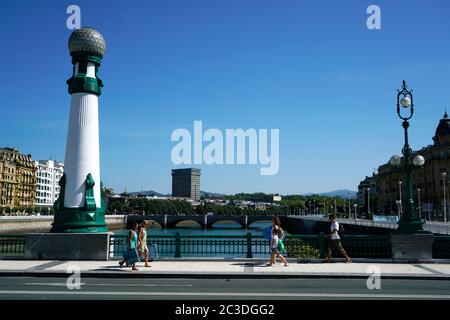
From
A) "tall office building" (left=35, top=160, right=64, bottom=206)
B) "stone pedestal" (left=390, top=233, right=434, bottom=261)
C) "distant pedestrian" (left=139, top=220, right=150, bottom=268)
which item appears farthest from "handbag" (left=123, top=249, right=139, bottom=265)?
"tall office building" (left=35, top=160, right=64, bottom=206)

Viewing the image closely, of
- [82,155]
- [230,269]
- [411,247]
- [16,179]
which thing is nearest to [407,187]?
[411,247]

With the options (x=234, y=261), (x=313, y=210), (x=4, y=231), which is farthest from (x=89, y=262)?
(x=313, y=210)

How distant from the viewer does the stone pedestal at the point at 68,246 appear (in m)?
18.1

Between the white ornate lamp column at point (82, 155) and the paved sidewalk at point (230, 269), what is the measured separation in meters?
2.28

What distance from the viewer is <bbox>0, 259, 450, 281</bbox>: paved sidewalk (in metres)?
14.5

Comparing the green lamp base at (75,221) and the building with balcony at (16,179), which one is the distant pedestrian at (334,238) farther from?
the building with balcony at (16,179)

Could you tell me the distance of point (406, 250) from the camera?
17844mm

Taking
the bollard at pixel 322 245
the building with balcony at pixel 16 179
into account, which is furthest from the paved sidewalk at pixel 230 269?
the building with balcony at pixel 16 179

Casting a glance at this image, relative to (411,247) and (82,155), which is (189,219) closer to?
(82,155)

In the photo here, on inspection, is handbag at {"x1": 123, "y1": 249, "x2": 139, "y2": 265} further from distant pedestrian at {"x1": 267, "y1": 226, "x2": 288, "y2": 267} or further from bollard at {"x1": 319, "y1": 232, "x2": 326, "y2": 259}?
bollard at {"x1": 319, "y1": 232, "x2": 326, "y2": 259}

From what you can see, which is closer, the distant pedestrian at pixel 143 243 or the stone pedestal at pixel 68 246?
the distant pedestrian at pixel 143 243

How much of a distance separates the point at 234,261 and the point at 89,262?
5723mm

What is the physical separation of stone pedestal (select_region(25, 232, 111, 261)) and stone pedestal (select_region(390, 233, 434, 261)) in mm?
11619
